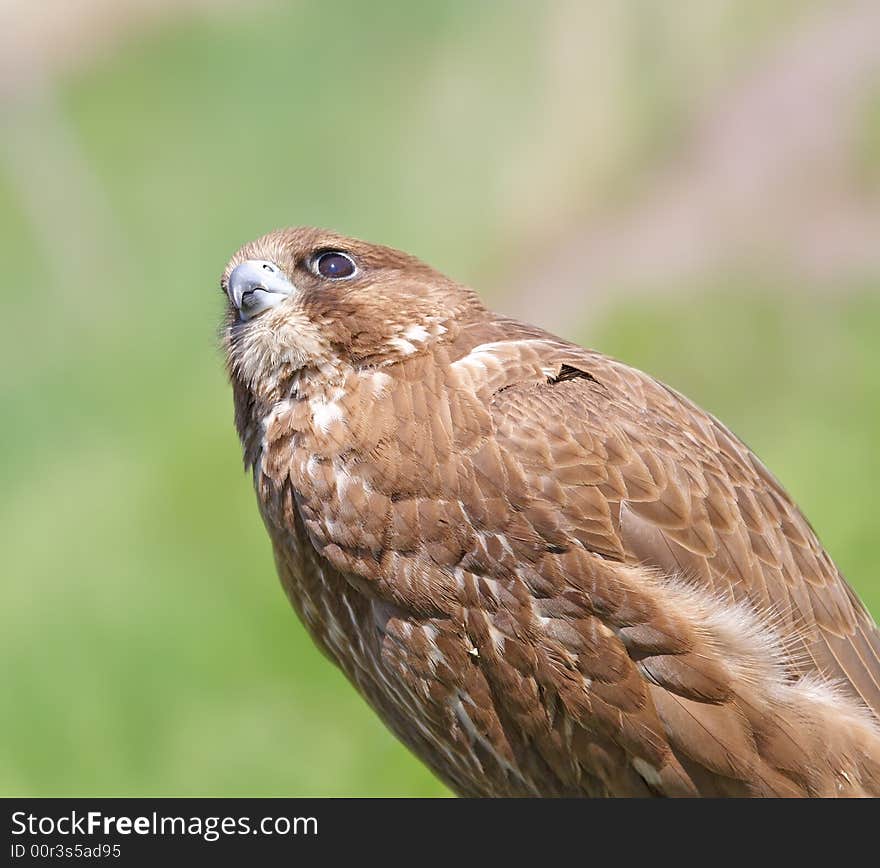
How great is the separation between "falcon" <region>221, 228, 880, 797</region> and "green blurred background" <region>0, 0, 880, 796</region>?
4.28 metres

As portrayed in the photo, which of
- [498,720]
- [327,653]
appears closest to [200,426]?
[327,653]

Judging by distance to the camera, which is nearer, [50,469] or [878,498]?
[878,498]

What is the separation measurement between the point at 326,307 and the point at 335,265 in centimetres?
17

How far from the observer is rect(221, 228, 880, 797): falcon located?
11.1 ft

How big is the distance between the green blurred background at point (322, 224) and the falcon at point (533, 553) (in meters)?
4.28

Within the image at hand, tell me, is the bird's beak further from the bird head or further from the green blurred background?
the green blurred background

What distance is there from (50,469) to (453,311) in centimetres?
705

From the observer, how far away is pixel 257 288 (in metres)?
3.77

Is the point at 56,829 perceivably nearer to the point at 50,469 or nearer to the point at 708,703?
the point at 708,703

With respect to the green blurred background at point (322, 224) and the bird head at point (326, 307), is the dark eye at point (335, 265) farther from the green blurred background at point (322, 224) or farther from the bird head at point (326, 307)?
the green blurred background at point (322, 224)

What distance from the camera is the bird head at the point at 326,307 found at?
145 inches

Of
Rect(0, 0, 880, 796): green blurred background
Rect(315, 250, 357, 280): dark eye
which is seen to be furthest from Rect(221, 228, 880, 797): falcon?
Rect(0, 0, 880, 796): green blurred background

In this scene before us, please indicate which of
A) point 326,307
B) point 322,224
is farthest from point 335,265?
point 322,224

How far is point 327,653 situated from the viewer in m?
4.05
